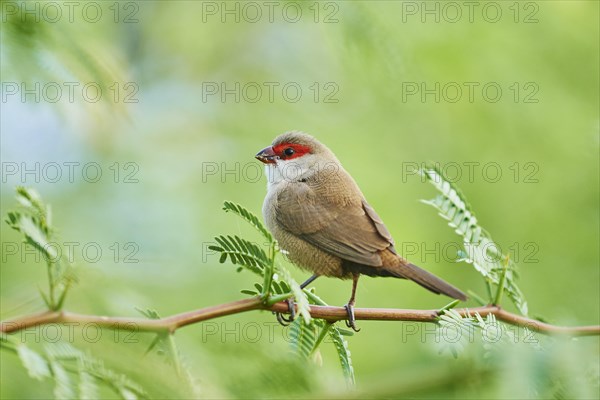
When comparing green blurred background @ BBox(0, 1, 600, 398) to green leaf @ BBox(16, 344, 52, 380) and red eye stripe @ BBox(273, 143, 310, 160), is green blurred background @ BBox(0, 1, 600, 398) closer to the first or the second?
red eye stripe @ BBox(273, 143, 310, 160)

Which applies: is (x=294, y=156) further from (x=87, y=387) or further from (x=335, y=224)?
(x=87, y=387)

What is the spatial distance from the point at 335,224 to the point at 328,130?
3.16m

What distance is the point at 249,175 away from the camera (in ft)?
20.5

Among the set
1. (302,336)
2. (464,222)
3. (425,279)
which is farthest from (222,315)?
(425,279)

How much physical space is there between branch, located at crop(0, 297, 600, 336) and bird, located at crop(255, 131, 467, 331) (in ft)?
4.11

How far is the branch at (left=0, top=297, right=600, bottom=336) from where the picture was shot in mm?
1570

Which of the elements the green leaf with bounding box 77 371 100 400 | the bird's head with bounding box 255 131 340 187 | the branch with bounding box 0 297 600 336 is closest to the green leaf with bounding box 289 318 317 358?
the branch with bounding box 0 297 600 336

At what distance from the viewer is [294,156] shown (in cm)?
476

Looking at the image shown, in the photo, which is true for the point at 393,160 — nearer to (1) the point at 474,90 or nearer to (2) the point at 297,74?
(1) the point at 474,90

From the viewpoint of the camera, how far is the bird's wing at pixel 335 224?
388 centimetres

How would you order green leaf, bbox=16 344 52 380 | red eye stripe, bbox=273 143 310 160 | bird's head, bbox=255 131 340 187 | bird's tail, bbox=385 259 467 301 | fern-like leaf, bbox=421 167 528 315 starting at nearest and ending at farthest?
green leaf, bbox=16 344 52 380 → fern-like leaf, bbox=421 167 528 315 → bird's tail, bbox=385 259 467 301 → bird's head, bbox=255 131 340 187 → red eye stripe, bbox=273 143 310 160

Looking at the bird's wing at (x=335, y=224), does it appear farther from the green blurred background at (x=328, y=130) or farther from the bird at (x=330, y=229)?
the green blurred background at (x=328, y=130)

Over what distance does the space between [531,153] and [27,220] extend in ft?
16.9

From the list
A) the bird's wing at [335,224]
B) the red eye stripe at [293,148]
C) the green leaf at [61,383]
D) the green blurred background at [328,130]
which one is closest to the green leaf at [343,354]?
Answer: the green blurred background at [328,130]
